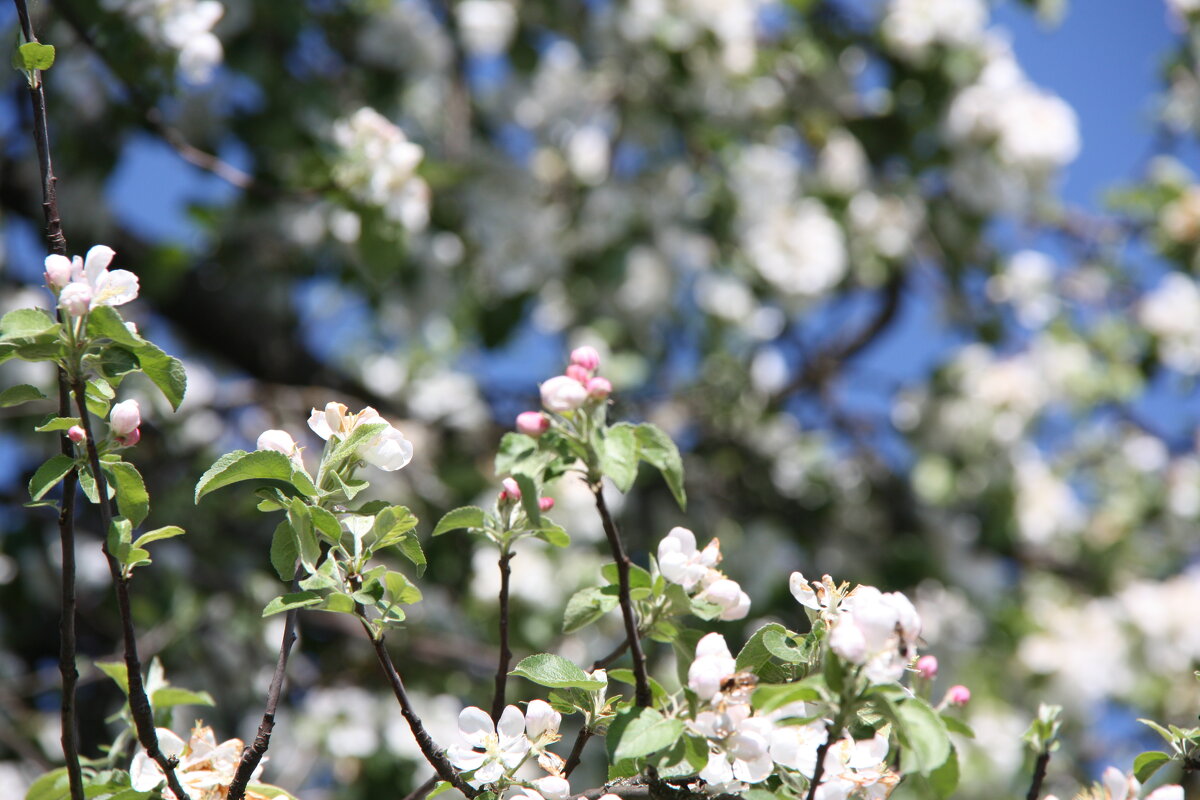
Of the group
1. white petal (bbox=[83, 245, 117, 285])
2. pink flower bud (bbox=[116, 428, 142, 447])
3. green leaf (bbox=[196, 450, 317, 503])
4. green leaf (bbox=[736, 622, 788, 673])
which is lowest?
green leaf (bbox=[736, 622, 788, 673])

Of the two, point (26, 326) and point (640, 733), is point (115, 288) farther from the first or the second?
point (640, 733)

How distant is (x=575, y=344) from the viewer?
9.65 ft

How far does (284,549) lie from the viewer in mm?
740

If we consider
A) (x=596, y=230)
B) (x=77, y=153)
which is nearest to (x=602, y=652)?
(x=596, y=230)

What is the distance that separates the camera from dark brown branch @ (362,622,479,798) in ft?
2.41

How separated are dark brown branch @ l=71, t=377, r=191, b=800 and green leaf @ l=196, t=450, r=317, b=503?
2.7 inches

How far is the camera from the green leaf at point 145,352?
69 cm

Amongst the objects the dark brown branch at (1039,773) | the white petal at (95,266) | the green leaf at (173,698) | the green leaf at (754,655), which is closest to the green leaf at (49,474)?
the white petal at (95,266)

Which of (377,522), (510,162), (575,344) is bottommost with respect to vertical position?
(377,522)

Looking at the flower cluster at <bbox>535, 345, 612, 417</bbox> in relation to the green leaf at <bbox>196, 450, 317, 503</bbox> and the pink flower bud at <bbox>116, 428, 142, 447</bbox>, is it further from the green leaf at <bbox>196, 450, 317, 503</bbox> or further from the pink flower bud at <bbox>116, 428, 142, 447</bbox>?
the pink flower bud at <bbox>116, 428, 142, 447</bbox>

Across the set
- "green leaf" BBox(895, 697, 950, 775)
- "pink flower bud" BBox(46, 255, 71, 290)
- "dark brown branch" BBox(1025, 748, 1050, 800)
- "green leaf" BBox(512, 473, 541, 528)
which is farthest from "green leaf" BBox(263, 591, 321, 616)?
"dark brown branch" BBox(1025, 748, 1050, 800)

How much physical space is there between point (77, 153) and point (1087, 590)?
3505 millimetres

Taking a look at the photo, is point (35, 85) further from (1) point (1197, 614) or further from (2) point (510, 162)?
(1) point (1197, 614)

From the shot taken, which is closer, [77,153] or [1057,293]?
[77,153]
